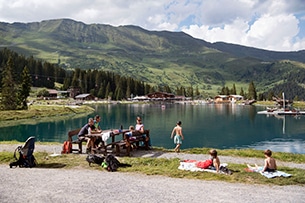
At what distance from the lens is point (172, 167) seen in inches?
572

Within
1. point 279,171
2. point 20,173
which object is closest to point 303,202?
point 279,171

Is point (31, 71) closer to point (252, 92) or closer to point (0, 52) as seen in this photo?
point (0, 52)

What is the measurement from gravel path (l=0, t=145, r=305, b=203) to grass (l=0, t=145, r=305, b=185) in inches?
24.1

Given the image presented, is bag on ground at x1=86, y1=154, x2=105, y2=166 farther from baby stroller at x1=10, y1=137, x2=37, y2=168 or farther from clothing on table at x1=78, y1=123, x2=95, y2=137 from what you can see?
clothing on table at x1=78, y1=123, x2=95, y2=137

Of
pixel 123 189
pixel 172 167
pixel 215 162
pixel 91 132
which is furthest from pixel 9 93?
pixel 123 189

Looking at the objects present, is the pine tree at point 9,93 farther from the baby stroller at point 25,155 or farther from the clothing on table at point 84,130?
the baby stroller at point 25,155

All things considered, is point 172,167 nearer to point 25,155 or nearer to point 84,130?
point 25,155

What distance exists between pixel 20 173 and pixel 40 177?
1339mm

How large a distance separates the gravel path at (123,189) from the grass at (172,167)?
0.61 m

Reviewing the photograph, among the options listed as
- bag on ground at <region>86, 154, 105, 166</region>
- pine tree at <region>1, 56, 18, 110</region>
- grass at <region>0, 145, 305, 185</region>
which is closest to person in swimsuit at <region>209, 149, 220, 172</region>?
grass at <region>0, 145, 305, 185</region>

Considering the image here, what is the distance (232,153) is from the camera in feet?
61.9

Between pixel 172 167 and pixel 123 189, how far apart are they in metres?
4.22

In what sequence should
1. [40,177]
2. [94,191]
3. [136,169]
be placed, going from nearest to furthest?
[94,191], [40,177], [136,169]

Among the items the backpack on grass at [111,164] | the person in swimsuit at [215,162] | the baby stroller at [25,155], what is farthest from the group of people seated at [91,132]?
the person in swimsuit at [215,162]
